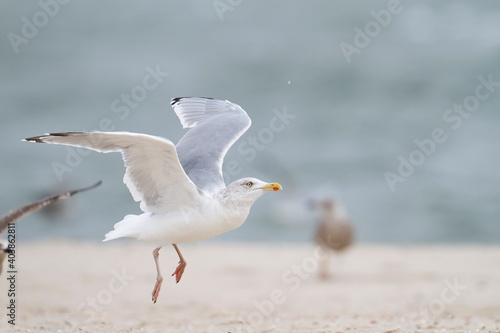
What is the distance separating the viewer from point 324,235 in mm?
9875

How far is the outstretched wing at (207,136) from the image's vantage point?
208 inches

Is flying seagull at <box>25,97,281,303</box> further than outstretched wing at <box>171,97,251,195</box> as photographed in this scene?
No

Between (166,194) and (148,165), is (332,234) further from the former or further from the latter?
(148,165)

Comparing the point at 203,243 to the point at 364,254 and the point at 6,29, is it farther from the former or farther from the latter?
the point at 6,29

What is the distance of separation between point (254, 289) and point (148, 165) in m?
4.21

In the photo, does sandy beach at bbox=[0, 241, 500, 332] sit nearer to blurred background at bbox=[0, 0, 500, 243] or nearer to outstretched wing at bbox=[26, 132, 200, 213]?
outstretched wing at bbox=[26, 132, 200, 213]

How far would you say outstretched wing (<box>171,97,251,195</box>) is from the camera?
208 inches

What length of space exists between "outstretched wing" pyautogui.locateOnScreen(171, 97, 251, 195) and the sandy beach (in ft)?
4.27

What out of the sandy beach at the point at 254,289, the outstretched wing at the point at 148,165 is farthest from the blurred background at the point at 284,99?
the outstretched wing at the point at 148,165

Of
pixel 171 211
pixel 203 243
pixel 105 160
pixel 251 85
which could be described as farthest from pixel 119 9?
pixel 171 211

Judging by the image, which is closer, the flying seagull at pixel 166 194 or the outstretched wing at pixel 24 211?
the outstretched wing at pixel 24 211

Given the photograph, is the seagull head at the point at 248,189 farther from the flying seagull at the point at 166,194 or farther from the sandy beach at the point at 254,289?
the sandy beach at the point at 254,289

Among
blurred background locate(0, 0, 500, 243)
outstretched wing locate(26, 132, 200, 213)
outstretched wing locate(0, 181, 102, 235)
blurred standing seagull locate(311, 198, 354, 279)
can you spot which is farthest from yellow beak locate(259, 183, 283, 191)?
blurred background locate(0, 0, 500, 243)

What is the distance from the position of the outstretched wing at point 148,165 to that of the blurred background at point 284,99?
7488 mm
